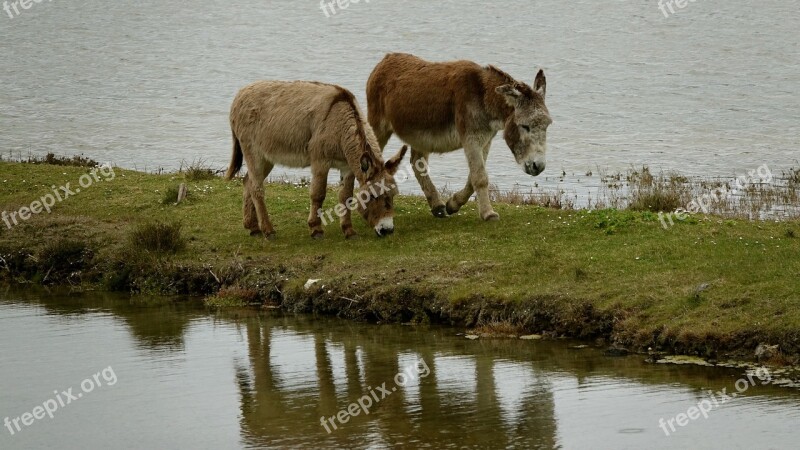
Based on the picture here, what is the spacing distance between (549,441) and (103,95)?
144 feet

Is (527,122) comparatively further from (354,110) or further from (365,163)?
(354,110)

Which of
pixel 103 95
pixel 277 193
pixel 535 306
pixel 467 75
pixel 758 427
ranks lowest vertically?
pixel 758 427

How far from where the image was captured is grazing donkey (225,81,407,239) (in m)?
17.0

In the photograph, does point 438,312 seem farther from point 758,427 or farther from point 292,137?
point 758,427

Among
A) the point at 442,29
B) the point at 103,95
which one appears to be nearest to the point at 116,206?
the point at 103,95

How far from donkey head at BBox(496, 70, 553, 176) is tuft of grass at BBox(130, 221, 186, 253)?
5.41 meters

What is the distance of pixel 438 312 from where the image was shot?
14.7 m

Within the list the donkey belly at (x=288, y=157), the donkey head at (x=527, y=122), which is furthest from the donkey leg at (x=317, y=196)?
the donkey head at (x=527, y=122)

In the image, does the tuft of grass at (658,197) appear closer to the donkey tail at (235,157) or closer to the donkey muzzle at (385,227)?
the donkey muzzle at (385,227)

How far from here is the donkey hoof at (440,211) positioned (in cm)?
1877

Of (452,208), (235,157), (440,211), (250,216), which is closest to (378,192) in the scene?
(440,211)

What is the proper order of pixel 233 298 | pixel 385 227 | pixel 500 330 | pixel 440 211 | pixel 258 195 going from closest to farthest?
pixel 500 330 → pixel 233 298 → pixel 385 227 → pixel 258 195 → pixel 440 211

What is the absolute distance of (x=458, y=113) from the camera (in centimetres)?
1745

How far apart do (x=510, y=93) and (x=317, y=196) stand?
3422 mm
